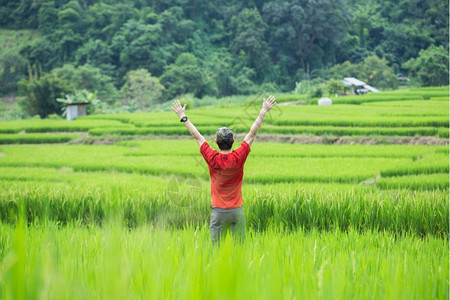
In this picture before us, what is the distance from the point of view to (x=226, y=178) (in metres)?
2.87

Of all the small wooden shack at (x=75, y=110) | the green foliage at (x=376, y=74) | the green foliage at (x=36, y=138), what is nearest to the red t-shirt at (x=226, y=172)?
the green foliage at (x=36, y=138)

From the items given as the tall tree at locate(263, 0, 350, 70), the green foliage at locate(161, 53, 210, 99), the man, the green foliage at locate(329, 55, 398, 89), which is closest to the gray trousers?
the man

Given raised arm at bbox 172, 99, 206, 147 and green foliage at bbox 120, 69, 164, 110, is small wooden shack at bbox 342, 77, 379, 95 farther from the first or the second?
raised arm at bbox 172, 99, 206, 147

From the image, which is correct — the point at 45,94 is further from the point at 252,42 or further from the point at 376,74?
the point at 376,74

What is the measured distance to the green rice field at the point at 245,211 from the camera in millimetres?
940

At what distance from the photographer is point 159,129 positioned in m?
15.3

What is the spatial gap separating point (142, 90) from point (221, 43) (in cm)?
1611

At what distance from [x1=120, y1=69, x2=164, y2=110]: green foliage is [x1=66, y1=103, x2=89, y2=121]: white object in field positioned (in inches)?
397

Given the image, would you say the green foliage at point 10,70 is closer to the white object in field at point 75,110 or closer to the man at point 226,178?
the white object in field at point 75,110

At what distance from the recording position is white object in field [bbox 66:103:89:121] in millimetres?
20219

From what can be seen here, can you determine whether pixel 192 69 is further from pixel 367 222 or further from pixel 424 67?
pixel 367 222

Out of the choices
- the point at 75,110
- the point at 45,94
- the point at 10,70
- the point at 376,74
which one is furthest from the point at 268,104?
the point at 10,70

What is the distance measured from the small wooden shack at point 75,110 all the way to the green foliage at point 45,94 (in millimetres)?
3054

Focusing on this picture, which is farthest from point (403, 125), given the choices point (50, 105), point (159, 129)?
point (50, 105)
